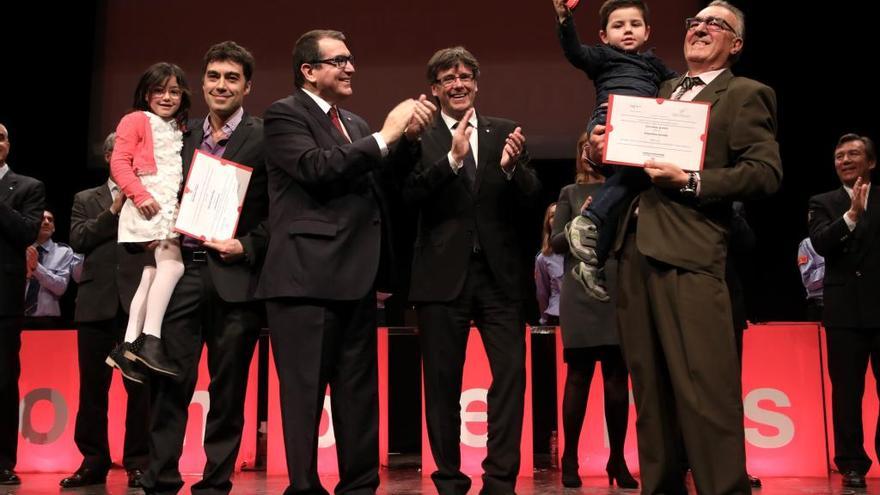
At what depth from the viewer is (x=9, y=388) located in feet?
16.2

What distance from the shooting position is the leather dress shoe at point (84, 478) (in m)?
4.70

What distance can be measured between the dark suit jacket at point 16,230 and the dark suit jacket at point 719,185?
342 cm

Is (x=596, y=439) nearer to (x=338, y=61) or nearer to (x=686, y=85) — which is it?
A: (x=686, y=85)

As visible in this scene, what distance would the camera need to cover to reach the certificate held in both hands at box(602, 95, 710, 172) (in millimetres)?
2922

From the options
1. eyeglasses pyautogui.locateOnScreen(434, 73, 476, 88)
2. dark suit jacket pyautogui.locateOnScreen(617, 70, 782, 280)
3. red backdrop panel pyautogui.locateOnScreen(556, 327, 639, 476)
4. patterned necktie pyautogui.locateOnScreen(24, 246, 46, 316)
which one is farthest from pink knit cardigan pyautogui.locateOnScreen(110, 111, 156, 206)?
patterned necktie pyautogui.locateOnScreen(24, 246, 46, 316)

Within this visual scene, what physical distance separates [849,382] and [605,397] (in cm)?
141

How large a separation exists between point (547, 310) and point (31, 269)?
11.8 feet

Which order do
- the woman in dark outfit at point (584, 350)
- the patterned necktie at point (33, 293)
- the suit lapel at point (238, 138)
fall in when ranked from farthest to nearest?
1. the patterned necktie at point (33, 293)
2. the woman in dark outfit at point (584, 350)
3. the suit lapel at point (238, 138)

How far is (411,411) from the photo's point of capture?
7.15m

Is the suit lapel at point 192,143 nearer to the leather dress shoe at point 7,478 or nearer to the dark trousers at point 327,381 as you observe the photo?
the dark trousers at point 327,381

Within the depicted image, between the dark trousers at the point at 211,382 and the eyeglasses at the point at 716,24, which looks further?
the dark trousers at the point at 211,382

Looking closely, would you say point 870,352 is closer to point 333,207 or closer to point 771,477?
point 771,477

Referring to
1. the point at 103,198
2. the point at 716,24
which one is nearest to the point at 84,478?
the point at 103,198

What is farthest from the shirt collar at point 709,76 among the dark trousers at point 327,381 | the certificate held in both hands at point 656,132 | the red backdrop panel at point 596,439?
the red backdrop panel at point 596,439
